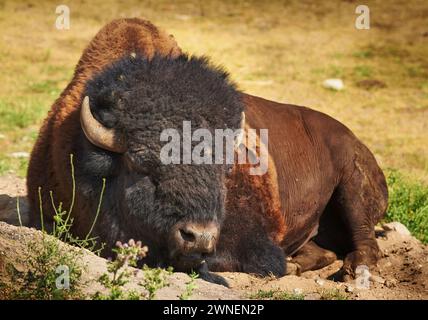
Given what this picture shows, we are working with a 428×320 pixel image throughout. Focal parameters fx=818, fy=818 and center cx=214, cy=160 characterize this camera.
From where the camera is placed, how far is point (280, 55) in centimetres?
1755

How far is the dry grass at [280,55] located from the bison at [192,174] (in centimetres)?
267

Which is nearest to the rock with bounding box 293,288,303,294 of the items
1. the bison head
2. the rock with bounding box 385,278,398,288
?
the bison head

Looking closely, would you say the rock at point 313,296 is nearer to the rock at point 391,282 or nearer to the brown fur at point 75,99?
the rock at point 391,282

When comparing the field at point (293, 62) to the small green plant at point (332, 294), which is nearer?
the small green plant at point (332, 294)

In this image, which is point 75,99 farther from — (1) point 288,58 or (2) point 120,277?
(1) point 288,58

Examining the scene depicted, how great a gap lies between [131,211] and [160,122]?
0.74 meters

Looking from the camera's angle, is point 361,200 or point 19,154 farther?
point 19,154

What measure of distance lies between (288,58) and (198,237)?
39.2ft

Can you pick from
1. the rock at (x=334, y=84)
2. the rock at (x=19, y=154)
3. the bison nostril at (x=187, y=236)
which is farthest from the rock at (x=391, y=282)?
the rock at (x=334, y=84)

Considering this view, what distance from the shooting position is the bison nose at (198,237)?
5.78 meters

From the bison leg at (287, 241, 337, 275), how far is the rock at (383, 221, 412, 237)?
2.63 feet

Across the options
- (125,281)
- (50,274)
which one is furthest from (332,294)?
(50,274)

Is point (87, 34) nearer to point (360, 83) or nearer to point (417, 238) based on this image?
point (360, 83)

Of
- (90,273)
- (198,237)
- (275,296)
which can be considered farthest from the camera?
(198,237)
